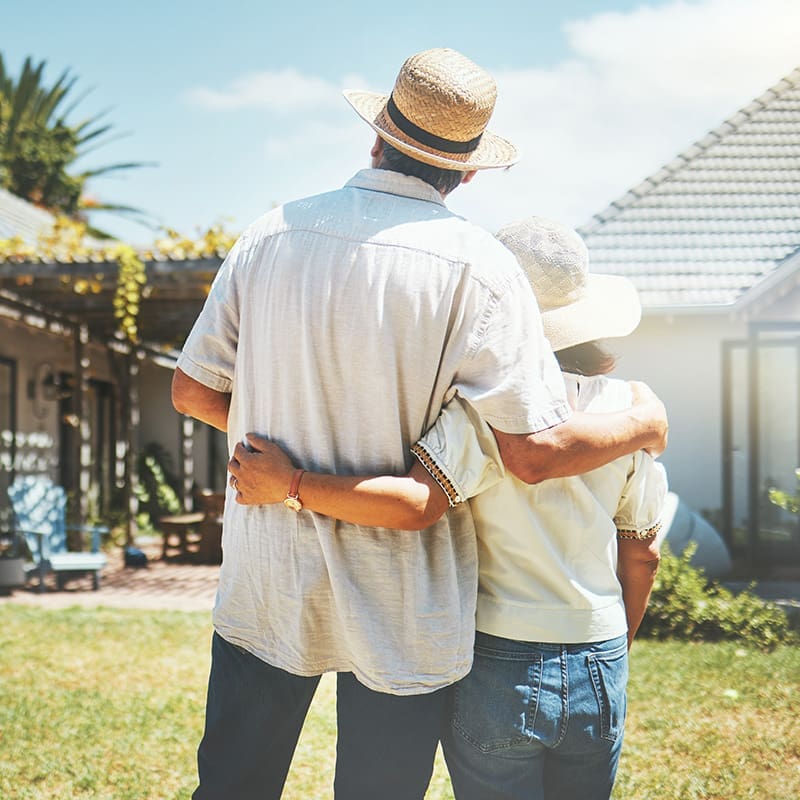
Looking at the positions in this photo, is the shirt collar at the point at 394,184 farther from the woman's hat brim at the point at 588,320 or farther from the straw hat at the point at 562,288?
the woman's hat brim at the point at 588,320

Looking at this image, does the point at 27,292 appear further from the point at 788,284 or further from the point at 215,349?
the point at 215,349

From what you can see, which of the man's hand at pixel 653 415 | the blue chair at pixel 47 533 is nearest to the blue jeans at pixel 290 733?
the man's hand at pixel 653 415

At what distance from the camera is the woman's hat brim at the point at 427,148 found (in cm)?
172

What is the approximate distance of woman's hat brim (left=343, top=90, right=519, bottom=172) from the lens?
172cm

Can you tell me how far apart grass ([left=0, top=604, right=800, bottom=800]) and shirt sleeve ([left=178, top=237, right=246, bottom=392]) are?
2.31 m

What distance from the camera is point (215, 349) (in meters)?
1.79

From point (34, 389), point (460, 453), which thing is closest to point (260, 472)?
point (460, 453)

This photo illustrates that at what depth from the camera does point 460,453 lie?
1.63 meters

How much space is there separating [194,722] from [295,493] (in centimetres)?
321

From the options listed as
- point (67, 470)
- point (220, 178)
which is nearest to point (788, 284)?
point (67, 470)

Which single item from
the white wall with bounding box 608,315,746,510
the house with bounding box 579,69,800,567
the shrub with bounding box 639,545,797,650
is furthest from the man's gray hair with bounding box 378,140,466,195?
the white wall with bounding box 608,315,746,510

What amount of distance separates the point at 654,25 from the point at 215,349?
9957 mm

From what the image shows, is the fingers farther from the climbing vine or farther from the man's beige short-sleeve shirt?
the climbing vine

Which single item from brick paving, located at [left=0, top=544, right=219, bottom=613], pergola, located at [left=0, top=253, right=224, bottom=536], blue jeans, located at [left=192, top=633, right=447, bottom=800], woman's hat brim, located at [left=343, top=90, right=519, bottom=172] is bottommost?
brick paving, located at [left=0, top=544, right=219, bottom=613]
